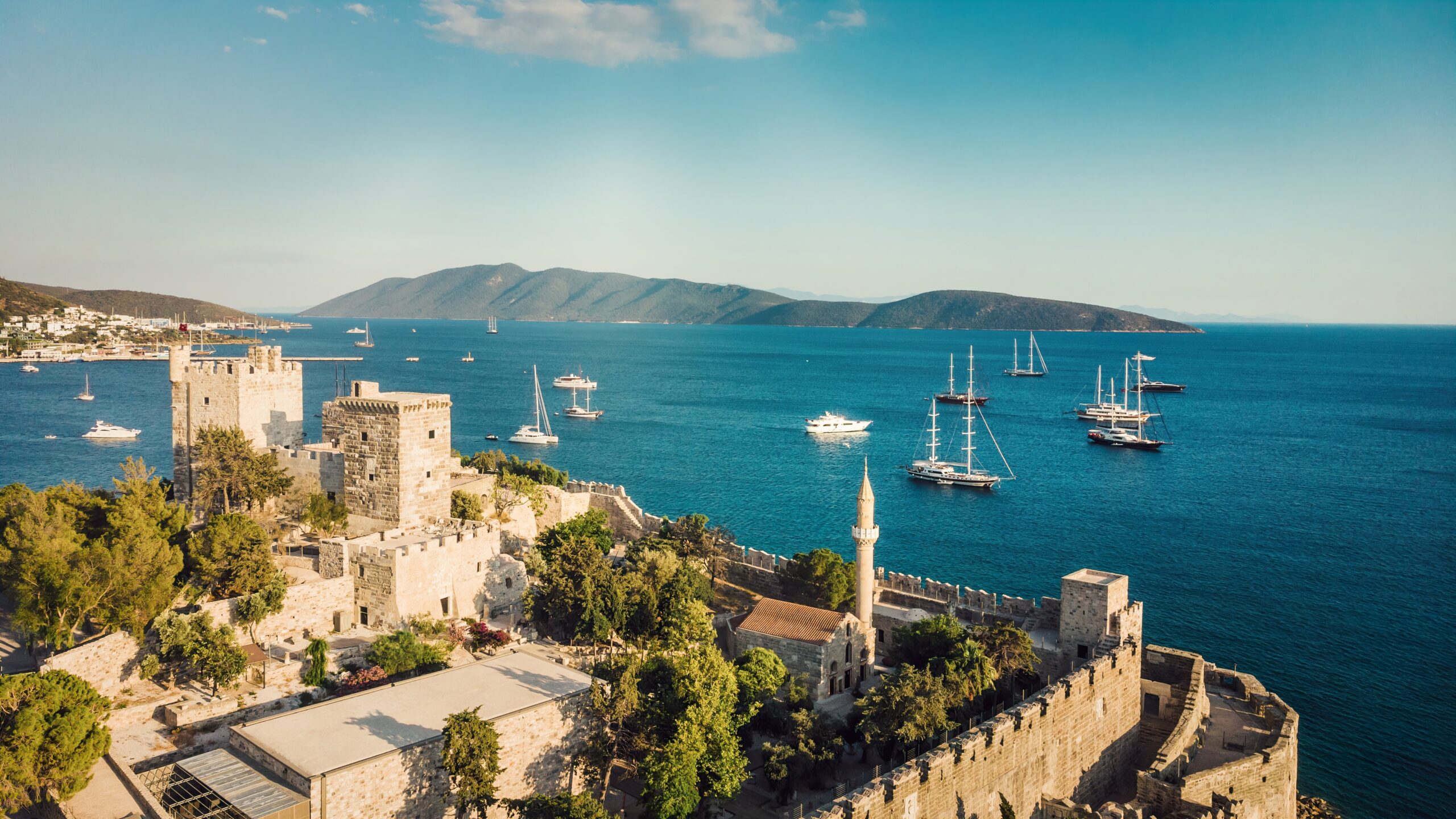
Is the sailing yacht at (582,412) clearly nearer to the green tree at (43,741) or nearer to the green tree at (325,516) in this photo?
the green tree at (325,516)

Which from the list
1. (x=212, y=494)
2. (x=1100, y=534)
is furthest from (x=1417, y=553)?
(x=212, y=494)

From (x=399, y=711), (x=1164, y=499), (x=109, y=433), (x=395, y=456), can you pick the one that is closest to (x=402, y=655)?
(x=399, y=711)

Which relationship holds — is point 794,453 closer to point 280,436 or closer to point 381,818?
point 280,436

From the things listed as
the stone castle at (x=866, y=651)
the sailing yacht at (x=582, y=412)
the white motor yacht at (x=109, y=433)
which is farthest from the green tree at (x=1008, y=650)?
the white motor yacht at (x=109, y=433)

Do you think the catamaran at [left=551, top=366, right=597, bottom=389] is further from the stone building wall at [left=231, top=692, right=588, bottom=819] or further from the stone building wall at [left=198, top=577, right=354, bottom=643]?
the stone building wall at [left=231, top=692, right=588, bottom=819]

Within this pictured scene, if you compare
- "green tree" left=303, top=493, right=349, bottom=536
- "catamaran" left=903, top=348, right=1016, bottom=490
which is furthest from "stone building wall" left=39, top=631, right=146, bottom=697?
"catamaran" left=903, top=348, right=1016, bottom=490

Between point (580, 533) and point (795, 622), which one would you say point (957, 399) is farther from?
point (795, 622)

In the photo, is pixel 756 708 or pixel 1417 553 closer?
pixel 756 708
